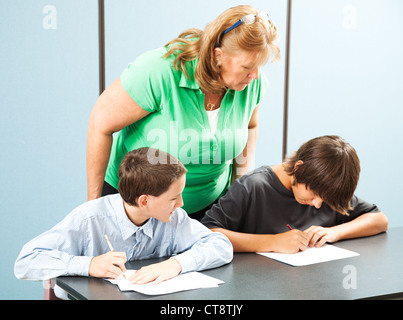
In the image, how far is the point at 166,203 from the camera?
1524 mm

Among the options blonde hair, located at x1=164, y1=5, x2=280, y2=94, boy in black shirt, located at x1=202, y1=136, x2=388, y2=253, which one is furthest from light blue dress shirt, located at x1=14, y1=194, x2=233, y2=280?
blonde hair, located at x1=164, y1=5, x2=280, y2=94

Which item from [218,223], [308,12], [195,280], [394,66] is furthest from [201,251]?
[394,66]

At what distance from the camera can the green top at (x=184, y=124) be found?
5.51 feet

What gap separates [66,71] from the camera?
2598mm

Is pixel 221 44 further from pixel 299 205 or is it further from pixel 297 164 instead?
pixel 299 205

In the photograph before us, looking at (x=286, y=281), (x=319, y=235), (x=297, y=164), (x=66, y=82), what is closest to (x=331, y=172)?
(x=297, y=164)

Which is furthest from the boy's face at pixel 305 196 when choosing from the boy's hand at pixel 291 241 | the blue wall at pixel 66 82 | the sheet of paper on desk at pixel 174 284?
the blue wall at pixel 66 82

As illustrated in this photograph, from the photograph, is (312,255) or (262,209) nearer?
(312,255)

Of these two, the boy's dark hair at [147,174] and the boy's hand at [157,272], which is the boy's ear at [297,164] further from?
the boy's hand at [157,272]

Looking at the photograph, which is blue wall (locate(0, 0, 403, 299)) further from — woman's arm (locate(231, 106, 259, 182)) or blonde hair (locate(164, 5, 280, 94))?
blonde hair (locate(164, 5, 280, 94))

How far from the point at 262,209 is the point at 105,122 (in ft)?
2.08

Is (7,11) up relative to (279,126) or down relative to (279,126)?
up
